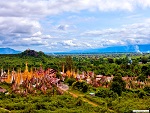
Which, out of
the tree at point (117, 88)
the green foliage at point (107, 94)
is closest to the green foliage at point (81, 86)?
the tree at point (117, 88)

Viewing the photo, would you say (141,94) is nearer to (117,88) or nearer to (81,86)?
(117,88)

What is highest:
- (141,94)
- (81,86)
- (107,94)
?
(81,86)

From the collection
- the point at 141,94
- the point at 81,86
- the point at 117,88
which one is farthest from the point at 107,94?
the point at 81,86

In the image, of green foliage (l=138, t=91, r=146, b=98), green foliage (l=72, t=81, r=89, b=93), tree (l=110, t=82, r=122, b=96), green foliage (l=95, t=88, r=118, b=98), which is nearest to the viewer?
green foliage (l=95, t=88, r=118, b=98)

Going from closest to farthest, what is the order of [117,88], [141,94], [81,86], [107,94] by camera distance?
[107,94]
[141,94]
[117,88]
[81,86]

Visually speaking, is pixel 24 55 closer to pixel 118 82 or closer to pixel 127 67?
pixel 127 67

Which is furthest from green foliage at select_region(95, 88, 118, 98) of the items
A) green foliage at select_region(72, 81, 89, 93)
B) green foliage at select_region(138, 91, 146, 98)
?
green foliage at select_region(72, 81, 89, 93)

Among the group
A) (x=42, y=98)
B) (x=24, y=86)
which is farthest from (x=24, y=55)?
(x=42, y=98)

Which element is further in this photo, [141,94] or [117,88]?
[117,88]

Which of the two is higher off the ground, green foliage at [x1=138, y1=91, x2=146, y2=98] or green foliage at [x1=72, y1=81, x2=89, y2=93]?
green foliage at [x1=72, y1=81, x2=89, y2=93]

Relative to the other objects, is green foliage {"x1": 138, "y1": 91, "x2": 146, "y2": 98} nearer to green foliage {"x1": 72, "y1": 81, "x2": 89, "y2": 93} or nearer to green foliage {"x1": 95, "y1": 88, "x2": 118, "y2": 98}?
green foliage {"x1": 95, "y1": 88, "x2": 118, "y2": 98}

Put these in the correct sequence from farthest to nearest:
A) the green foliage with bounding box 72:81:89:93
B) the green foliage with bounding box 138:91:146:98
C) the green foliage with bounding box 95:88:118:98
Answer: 1. the green foliage with bounding box 72:81:89:93
2. the green foliage with bounding box 138:91:146:98
3. the green foliage with bounding box 95:88:118:98

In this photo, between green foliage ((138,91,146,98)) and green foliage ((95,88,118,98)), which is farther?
green foliage ((138,91,146,98))

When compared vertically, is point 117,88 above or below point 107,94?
above
